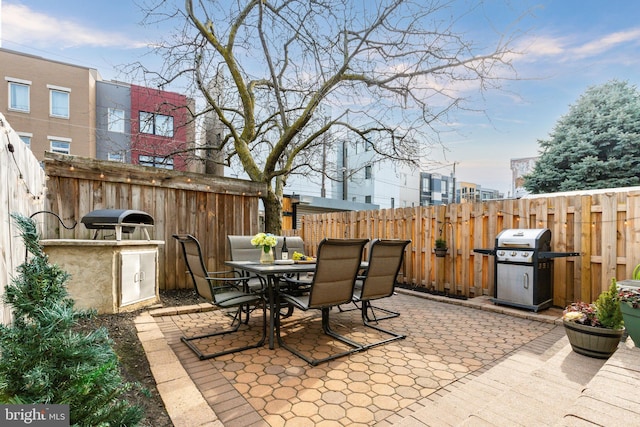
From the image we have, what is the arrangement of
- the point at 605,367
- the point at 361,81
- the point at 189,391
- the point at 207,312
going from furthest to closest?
the point at 361,81
the point at 207,312
the point at 189,391
the point at 605,367

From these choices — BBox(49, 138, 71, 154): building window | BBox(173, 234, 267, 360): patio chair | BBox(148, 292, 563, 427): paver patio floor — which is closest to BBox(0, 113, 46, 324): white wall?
BBox(173, 234, 267, 360): patio chair

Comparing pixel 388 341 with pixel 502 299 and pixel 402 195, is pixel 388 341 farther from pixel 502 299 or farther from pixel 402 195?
pixel 402 195

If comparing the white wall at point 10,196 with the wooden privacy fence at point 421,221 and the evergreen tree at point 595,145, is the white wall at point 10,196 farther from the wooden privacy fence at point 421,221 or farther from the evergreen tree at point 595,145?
the evergreen tree at point 595,145

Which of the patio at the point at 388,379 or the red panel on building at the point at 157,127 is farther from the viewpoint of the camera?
the red panel on building at the point at 157,127

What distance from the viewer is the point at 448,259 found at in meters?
5.61

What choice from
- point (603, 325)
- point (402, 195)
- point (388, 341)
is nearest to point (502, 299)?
point (603, 325)

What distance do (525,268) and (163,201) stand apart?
5491 mm

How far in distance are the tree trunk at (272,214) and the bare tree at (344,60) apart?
2 cm

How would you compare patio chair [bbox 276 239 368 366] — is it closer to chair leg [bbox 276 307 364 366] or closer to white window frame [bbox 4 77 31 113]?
chair leg [bbox 276 307 364 366]

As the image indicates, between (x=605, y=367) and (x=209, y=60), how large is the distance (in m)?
6.67

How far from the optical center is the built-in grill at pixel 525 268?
4.02 metres

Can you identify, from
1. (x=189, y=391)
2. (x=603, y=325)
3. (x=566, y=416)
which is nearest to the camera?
(x=566, y=416)

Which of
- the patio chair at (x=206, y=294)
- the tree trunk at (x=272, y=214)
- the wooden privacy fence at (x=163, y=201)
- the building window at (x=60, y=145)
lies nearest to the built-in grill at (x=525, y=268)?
the patio chair at (x=206, y=294)

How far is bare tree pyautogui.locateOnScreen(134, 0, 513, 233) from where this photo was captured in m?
4.71
